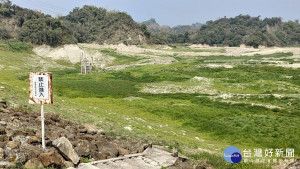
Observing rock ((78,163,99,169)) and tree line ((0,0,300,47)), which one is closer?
rock ((78,163,99,169))

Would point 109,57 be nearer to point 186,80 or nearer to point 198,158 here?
point 186,80

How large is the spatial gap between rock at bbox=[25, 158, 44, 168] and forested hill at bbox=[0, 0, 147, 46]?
118539 millimetres

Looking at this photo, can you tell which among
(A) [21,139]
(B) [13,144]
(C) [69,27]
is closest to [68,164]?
(B) [13,144]

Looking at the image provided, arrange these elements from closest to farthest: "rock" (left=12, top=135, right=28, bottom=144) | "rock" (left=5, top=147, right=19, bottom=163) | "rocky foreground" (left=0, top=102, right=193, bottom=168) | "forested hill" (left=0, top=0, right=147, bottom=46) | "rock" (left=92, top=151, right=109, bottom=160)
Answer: "rock" (left=5, top=147, right=19, bottom=163) < "rocky foreground" (left=0, top=102, right=193, bottom=168) < "rock" (left=12, top=135, right=28, bottom=144) < "rock" (left=92, top=151, right=109, bottom=160) < "forested hill" (left=0, top=0, right=147, bottom=46)

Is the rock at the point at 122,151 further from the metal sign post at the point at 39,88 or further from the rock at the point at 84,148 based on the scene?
the metal sign post at the point at 39,88

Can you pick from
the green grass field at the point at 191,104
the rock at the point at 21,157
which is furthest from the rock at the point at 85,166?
the green grass field at the point at 191,104

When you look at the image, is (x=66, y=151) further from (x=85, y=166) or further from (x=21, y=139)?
(x=21, y=139)

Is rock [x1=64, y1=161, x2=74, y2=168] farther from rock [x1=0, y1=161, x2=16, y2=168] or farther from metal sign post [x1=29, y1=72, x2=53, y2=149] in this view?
metal sign post [x1=29, y1=72, x2=53, y2=149]

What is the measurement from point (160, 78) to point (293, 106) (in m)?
40.1

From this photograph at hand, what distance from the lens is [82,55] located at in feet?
387

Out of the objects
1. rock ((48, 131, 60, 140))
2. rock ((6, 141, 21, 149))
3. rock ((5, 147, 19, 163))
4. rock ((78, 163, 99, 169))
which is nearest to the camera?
rock ((5, 147, 19, 163))

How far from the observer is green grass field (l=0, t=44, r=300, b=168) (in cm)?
2630

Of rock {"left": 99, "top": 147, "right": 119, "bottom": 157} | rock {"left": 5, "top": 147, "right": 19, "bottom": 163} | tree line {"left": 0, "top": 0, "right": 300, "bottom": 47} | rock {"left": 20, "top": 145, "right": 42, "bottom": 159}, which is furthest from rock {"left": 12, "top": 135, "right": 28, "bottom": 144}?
tree line {"left": 0, "top": 0, "right": 300, "bottom": 47}

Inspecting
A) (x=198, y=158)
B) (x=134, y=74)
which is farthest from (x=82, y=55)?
(x=198, y=158)
